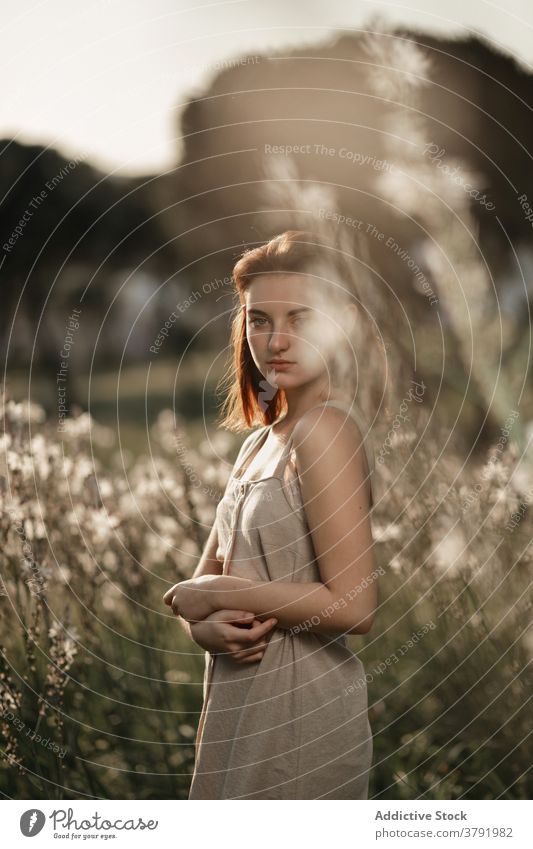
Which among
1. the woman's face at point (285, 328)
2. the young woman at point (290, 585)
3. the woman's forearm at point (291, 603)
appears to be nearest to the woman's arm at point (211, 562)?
the young woman at point (290, 585)

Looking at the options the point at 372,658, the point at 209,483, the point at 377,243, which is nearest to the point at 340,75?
the point at 377,243

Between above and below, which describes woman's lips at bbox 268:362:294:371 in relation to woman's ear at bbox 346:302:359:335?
below

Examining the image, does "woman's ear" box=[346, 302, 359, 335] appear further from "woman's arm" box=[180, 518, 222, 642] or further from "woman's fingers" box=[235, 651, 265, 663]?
"woman's fingers" box=[235, 651, 265, 663]

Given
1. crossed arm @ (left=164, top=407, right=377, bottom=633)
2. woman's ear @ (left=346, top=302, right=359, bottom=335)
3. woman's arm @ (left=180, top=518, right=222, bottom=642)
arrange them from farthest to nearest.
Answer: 1. woman's ear @ (left=346, top=302, right=359, bottom=335)
2. woman's arm @ (left=180, top=518, right=222, bottom=642)
3. crossed arm @ (left=164, top=407, right=377, bottom=633)

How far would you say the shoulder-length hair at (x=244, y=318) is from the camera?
1.88 meters

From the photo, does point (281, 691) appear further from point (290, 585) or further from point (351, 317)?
point (351, 317)

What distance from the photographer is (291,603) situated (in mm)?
1749

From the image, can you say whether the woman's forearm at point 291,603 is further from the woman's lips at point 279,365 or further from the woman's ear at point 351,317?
the woman's ear at point 351,317

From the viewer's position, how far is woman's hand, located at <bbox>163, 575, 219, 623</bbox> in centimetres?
183

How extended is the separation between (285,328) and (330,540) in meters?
0.43

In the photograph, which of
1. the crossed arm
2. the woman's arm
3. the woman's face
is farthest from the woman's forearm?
the woman's face

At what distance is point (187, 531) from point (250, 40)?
1533 millimetres

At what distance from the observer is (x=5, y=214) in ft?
17.3
